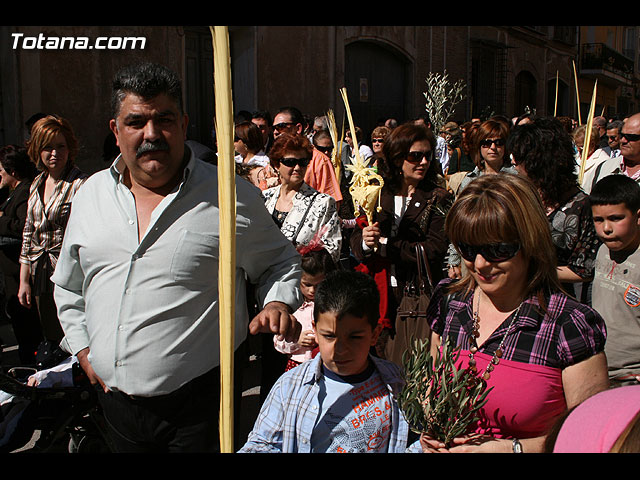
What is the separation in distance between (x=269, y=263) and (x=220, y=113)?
1.40 metres

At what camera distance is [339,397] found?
7.32ft

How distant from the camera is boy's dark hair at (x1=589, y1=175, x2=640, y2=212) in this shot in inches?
129

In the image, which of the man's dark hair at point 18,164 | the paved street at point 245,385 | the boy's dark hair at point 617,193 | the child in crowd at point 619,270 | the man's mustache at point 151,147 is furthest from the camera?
the man's dark hair at point 18,164

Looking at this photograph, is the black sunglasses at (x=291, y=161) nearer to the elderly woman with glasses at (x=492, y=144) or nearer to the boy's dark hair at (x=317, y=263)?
the boy's dark hair at (x=317, y=263)

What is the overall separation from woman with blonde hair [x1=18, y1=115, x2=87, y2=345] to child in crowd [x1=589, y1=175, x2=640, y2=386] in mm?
3466

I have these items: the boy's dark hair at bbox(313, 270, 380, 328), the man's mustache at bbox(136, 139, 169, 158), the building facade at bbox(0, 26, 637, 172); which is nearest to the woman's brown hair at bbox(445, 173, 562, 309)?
the boy's dark hair at bbox(313, 270, 380, 328)

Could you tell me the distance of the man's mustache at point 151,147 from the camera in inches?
88.4

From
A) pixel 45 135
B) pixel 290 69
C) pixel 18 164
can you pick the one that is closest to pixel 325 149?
pixel 18 164

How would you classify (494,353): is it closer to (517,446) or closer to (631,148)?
(517,446)

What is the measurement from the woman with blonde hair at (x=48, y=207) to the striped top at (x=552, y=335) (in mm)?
3546

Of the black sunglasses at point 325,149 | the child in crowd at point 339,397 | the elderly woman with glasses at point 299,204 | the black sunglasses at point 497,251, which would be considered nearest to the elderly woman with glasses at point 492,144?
the elderly woman with glasses at point 299,204

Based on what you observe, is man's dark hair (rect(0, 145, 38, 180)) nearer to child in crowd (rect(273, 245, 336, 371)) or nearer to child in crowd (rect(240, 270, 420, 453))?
child in crowd (rect(273, 245, 336, 371))

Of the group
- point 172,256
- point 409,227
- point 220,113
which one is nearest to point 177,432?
point 172,256
